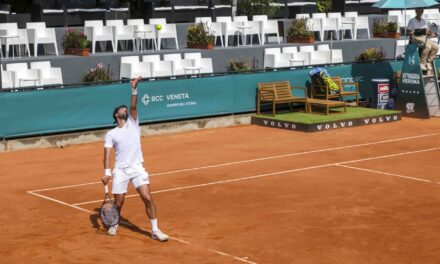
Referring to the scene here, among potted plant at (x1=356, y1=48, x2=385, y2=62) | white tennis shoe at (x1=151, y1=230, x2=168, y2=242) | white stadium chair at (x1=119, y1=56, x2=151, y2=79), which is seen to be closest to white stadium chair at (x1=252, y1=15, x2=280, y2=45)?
potted plant at (x1=356, y1=48, x2=385, y2=62)

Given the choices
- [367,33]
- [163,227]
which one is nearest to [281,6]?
[367,33]

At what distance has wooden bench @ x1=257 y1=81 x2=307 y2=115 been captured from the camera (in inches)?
1059

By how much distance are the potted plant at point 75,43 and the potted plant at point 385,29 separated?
1179cm

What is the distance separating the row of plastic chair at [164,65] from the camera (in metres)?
27.6

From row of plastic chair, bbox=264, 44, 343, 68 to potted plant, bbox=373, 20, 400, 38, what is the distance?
412 cm

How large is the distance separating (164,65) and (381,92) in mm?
6350

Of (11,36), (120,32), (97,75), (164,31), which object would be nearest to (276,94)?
(97,75)

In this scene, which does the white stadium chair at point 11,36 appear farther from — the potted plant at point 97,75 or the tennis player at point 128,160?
the tennis player at point 128,160

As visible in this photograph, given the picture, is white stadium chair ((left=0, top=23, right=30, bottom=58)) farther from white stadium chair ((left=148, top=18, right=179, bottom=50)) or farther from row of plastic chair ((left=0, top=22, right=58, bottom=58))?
white stadium chair ((left=148, top=18, right=179, bottom=50))

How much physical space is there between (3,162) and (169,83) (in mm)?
5458

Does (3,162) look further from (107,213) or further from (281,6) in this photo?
(281,6)

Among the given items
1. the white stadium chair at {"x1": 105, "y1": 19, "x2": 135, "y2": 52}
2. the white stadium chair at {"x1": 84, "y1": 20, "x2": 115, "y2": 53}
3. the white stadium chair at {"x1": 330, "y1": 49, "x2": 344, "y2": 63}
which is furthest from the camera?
the white stadium chair at {"x1": 330, "y1": 49, "x2": 344, "y2": 63}

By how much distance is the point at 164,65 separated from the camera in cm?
2808

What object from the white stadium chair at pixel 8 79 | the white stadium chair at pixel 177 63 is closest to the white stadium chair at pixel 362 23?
the white stadium chair at pixel 177 63
